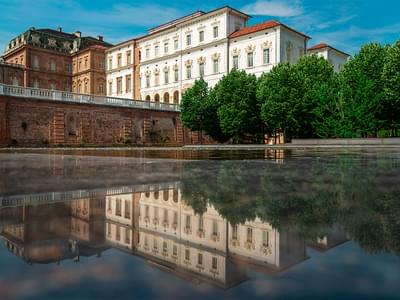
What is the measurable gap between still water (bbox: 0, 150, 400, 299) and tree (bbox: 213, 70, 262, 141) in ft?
93.0

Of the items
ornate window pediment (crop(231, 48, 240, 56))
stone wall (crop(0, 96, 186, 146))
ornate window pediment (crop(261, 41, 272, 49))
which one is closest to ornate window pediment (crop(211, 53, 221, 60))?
ornate window pediment (crop(231, 48, 240, 56))

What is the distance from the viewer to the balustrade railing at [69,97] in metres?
28.8

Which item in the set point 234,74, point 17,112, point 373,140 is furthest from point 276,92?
point 17,112

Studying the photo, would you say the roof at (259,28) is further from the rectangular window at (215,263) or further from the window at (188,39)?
the rectangular window at (215,263)

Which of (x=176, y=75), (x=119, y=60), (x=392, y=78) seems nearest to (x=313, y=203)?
(x=392, y=78)

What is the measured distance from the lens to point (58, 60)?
65875 mm

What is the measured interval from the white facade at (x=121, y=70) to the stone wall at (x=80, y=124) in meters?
21.2

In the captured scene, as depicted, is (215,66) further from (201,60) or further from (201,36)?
(201,36)

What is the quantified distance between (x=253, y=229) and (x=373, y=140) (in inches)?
1016

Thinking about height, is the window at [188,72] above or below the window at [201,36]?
below

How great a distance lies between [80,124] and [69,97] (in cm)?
265

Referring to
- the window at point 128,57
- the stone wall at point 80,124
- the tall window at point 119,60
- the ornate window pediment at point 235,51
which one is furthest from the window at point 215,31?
the tall window at point 119,60

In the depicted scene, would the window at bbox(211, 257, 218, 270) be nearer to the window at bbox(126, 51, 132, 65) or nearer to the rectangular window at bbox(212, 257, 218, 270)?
the rectangular window at bbox(212, 257, 218, 270)

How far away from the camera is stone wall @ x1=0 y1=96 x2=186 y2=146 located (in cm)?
2880
